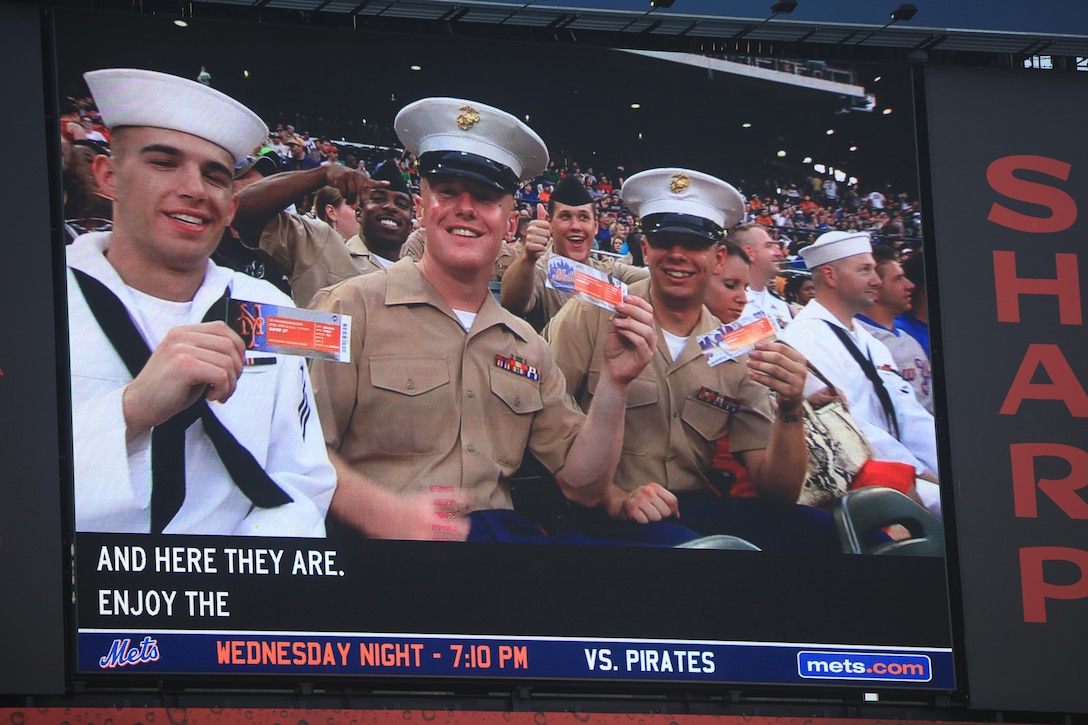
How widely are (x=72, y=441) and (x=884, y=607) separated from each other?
4.20 metres

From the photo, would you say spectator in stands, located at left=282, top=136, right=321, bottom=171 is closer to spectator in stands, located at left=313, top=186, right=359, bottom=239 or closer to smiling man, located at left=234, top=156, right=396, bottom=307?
smiling man, located at left=234, top=156, right=396, bottom=307

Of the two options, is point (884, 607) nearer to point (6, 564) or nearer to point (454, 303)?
point (454, 303)

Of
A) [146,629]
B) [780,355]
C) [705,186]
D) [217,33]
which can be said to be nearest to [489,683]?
[146,629]

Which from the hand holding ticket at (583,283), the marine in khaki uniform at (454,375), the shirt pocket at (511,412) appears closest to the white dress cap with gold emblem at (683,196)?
the hand holding ticket at (583,283)

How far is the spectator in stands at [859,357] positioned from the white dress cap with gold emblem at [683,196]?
1.59 ft

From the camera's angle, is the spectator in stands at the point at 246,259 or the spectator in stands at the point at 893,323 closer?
the spectator in stands at the point at 246,259

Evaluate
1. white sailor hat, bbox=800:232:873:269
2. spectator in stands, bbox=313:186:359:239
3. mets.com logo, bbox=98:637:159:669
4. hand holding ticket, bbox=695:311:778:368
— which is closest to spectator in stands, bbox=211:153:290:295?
spectator in stands, bbox=313:186:359:239

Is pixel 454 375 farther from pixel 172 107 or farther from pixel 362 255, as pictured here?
pixel 172 107

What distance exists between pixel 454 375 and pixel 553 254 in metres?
0.85

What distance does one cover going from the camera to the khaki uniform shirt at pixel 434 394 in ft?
26.8

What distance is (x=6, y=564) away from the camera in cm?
787

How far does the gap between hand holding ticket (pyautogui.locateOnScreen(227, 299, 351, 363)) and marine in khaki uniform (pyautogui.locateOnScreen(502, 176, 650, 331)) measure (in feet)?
2.99

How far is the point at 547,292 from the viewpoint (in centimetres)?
852

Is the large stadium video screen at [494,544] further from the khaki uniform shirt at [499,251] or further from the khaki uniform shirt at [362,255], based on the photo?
the khaki uniform shirt at [362,255]
